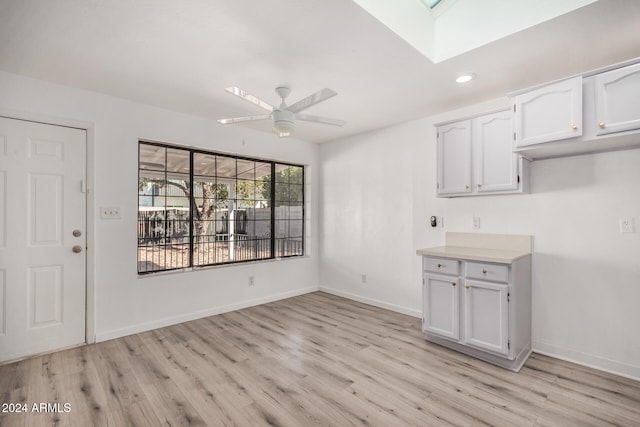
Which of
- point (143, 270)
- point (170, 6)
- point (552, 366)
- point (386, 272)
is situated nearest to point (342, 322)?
point (386, 272)

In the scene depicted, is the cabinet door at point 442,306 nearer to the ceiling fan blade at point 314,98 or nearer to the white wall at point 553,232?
the white wall at point 553,232

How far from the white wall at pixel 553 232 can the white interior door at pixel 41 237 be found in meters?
3.49

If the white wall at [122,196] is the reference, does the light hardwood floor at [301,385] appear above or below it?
Result: below

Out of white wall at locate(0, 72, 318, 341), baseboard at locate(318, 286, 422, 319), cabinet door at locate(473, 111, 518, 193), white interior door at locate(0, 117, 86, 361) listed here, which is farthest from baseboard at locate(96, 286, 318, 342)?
cabinet door at locate(473, 111, 518, 193)

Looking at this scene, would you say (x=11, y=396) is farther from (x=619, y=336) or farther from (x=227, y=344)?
(x=619, y=336)

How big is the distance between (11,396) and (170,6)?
2851 mm

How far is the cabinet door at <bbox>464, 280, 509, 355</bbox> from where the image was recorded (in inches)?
98.9

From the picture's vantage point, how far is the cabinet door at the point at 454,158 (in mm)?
3057

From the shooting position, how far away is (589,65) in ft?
8.09

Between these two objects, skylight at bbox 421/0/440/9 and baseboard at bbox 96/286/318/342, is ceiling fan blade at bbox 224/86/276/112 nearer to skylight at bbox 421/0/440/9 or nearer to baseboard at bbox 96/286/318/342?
skylight at bbox 421/0/440/9

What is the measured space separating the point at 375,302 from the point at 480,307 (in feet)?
5.92

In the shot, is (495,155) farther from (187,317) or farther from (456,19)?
(187,317)

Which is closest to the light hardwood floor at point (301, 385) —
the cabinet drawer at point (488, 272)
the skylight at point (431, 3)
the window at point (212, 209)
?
the cabinet drawer at point (488, 272)

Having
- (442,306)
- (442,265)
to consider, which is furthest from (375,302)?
(442,265)
